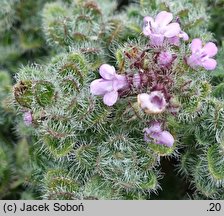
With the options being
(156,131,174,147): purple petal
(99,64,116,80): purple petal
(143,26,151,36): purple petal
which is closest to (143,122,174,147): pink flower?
(156,131,174,147): purple petal

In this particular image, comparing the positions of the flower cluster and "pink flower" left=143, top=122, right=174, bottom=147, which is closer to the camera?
the flower cluster

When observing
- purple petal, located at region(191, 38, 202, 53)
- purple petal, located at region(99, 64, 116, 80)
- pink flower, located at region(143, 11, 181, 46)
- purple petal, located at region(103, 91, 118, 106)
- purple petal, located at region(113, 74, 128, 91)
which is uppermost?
pink flower, located at region(143, 11, 181, 46)

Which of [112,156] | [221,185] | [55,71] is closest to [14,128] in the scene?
[55,71]

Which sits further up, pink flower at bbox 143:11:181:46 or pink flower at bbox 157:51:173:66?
pink flower at bbox 143:11:181:46

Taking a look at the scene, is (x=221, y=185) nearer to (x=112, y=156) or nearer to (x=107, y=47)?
(x=112, y=156)

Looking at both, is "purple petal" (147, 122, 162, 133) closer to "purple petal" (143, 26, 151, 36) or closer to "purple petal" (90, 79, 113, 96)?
"purple petal" (90, 79, 113, 96)

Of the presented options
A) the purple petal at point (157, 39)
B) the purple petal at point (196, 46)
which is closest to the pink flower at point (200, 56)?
the purple petal at point (196, 46)

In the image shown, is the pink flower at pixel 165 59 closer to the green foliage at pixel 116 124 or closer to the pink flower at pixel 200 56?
the green foliage at pixel 116 124

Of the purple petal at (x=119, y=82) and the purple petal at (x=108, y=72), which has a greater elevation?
the purple petal at (x=108, y=72)
